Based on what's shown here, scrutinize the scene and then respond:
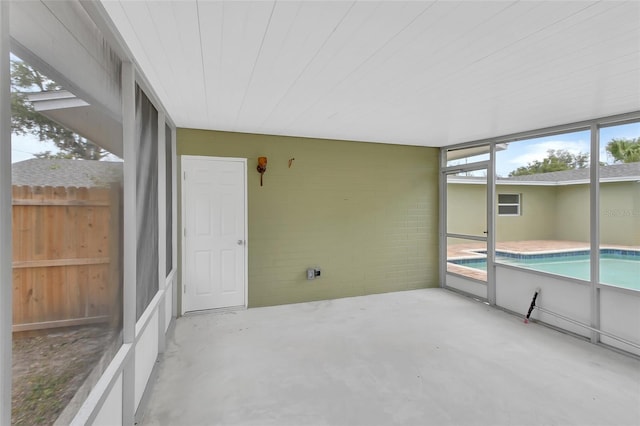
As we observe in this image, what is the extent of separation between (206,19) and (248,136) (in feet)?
8.91

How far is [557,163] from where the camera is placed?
383 centimetres

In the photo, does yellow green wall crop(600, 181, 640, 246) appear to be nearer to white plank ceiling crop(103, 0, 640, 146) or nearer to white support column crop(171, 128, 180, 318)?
white plank ceiling crop(103, 0, 640, 146)

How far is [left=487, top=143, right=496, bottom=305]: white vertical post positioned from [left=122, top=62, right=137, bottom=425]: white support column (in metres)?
4.41

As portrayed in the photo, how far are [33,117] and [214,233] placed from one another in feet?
10.9

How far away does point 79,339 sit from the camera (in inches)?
51.2

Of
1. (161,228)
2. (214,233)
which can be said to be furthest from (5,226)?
(214,233)

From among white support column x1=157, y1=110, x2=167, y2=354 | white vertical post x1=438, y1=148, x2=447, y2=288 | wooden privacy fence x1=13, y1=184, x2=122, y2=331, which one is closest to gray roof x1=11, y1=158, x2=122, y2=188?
wooden privacy fence x1=13, y1=184, x2=122, y2=331

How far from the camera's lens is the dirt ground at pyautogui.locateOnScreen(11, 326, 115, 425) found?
0.94 meters

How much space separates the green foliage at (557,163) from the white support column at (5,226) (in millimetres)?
4630

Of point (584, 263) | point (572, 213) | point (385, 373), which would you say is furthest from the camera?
point (572, 213)

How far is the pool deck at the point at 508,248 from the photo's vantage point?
12.0 feet

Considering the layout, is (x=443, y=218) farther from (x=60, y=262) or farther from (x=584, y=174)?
(x=60, y=262)

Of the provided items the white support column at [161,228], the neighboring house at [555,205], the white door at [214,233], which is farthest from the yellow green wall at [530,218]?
the white support column at [161,228]

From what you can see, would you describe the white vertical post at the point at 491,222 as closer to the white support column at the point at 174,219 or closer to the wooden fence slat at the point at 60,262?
the white support column at the point at 174,219
